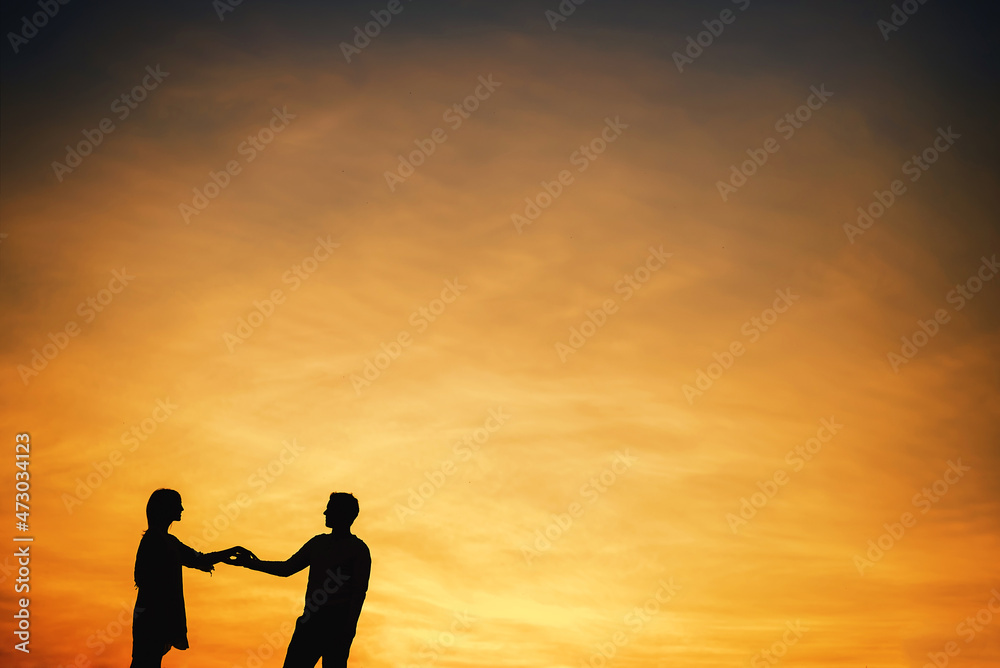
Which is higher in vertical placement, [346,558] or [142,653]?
[346,558]

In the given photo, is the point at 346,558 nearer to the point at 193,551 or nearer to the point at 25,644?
the point at 193,551

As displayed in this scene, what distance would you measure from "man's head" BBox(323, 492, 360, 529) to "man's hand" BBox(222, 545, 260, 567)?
1.65 meters

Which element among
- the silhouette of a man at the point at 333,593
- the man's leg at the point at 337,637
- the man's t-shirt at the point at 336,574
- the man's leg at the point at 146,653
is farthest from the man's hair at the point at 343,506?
the man's leg at the point at 146,653

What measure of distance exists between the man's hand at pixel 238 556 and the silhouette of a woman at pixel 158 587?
673 millimetres

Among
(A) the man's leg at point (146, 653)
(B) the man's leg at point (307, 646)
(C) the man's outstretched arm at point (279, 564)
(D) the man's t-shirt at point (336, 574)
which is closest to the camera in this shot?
(B) the man's leg at point (307, 646)

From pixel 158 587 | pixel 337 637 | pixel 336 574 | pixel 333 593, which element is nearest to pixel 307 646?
pixel 337 637

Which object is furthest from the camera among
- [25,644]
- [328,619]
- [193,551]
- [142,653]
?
[25,644]

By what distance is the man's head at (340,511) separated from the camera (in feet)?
25.1

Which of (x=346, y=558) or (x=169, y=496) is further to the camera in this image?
(x=169, y=496)

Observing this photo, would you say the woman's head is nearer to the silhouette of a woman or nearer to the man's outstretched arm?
the silhouette of a woman

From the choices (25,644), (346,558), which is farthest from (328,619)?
(25,644)

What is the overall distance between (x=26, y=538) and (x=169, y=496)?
6.74 m

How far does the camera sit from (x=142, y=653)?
810cm

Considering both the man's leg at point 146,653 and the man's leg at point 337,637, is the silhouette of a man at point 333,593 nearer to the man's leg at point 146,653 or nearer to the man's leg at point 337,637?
the man's leg at point 337,637
